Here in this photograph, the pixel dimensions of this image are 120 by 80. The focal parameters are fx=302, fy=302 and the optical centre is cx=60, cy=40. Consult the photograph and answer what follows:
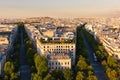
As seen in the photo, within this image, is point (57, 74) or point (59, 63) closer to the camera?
point (57, 74)

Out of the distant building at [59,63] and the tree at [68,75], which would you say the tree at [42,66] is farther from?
the tree at [68,75]

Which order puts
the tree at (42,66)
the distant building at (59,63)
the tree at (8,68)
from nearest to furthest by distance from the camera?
the tree at (42,66), the tree at (8,68), the distant building at (59,63)

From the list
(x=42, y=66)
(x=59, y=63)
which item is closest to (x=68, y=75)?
(x=42, y=66)

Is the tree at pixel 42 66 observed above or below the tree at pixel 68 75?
above

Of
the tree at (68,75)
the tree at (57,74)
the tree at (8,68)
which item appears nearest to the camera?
the tree at (68,75)

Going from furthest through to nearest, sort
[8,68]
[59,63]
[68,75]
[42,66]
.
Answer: [59,63]
[42,66]
[8,68]
[68,75]

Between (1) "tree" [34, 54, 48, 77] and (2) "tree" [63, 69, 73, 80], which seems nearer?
(2) "tree" [63, 69, 73, 80]

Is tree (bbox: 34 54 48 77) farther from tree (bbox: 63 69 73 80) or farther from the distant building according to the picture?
tree (bbox: 63 69 73 80)

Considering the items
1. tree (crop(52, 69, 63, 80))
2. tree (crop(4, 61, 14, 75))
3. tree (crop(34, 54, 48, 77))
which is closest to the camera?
tree (crop(52, 69, 63, 80))

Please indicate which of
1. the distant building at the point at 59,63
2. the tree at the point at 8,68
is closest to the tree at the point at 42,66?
the distant building at the point at 59,63

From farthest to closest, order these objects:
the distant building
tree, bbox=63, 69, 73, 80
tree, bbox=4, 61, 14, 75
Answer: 1. the distant building
2. tree, bbox=4, 61, 14, 75
3. tree, bbox=63, 69, 73, 80

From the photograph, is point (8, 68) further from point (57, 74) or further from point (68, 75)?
point (68, 75)

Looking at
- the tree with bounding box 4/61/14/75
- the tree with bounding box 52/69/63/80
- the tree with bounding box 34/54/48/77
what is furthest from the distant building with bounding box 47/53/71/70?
the tree with bounding box 4/61/14/75

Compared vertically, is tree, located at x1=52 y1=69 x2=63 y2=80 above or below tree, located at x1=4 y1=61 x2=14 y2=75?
below
